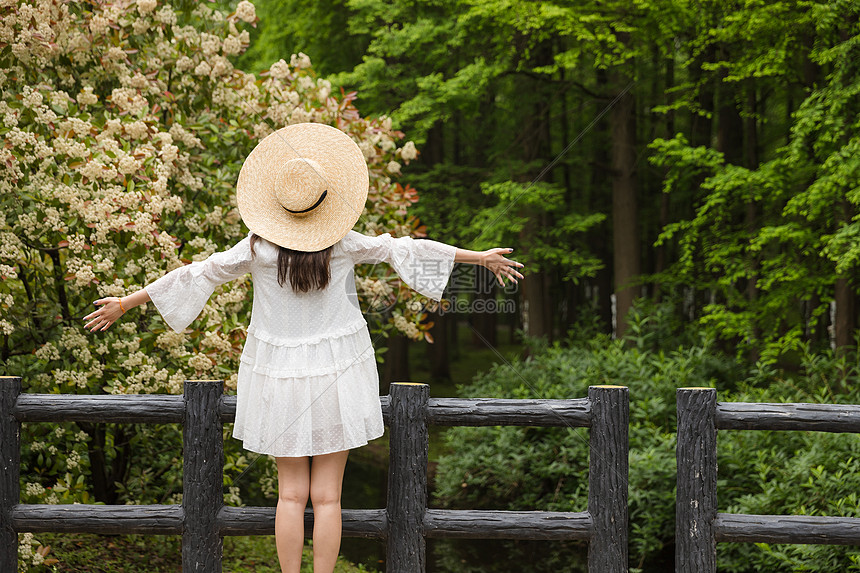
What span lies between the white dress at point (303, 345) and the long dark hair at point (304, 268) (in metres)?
0.04

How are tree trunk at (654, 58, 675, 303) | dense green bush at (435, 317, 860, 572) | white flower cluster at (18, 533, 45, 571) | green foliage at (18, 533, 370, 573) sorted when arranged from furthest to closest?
tree trunk at (654, 58, 675, 303), dense green bush at (435, 317, 860, 572), green foliage at (18, 533, 370, 573), white flower cluster at (18, 533, 45, 571)

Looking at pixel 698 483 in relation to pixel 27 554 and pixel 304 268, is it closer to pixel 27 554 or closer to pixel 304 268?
pixel 304 268

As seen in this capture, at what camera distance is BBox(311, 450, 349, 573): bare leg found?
3.08 meters

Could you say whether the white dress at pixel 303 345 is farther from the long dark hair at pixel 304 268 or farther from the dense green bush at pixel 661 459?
the dense green bush at pixel 661 459

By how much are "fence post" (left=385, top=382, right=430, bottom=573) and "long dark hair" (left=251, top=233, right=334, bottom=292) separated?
0.73m

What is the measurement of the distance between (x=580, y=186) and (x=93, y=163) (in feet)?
40.3

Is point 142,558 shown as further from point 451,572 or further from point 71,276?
point 451,572

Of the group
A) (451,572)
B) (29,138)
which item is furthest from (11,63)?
(451,572)

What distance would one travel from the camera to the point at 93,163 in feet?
14.2

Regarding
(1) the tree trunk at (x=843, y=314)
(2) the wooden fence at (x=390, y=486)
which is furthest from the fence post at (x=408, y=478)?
(1) the tree trunk at (x=843, y=314)

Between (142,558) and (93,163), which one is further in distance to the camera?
(142,558)

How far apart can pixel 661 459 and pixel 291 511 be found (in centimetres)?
471

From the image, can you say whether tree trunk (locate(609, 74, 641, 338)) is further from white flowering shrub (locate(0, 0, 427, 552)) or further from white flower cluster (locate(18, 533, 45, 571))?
white flower cluster (locate(18, 533, 45, 571))

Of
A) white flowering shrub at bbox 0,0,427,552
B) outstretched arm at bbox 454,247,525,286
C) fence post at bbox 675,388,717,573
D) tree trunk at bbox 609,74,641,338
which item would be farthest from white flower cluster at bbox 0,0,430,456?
tree trunk at bbox 609,74,641,338
